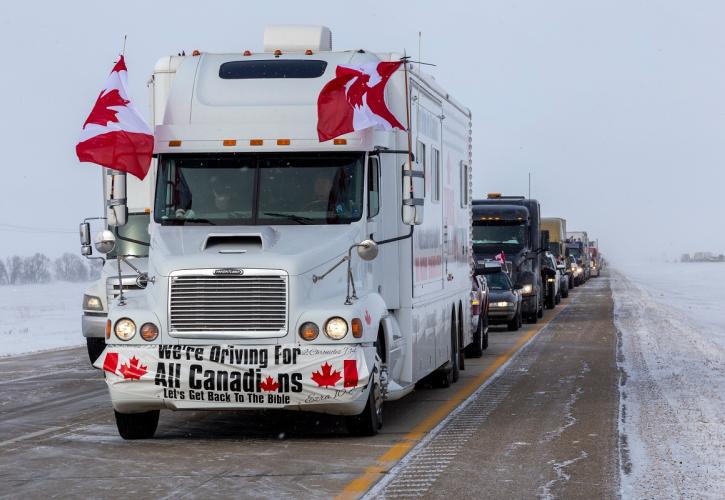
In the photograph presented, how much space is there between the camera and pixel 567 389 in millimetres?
16516

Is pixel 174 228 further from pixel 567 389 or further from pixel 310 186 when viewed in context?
pixel 567 389

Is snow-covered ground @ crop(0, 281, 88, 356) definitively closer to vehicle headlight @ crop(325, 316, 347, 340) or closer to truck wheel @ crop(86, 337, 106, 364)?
truck wheel @ crop(86, 337, 106, 364)

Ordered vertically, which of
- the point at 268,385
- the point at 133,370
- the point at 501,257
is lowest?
the point at 268,385

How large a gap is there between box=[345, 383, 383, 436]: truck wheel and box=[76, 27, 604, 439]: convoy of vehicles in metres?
0.02

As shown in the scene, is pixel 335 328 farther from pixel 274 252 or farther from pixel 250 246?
pixel 250 246

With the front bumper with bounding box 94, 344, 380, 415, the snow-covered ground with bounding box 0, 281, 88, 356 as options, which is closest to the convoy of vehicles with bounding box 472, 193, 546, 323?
the snow-covered ground with bounding box 0, 281, 88, 356

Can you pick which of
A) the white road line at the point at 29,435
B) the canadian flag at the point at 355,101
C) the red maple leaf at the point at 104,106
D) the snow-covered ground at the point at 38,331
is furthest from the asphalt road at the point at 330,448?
the snow-covered ground at the point at 38,331

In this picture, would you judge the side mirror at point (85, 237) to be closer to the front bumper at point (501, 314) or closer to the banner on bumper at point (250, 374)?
the banner on bumper at point (250, 374)

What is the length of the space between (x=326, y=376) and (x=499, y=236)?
81.5ft

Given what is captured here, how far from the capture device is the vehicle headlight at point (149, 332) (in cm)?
1120

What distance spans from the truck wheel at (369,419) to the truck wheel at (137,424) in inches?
68.6

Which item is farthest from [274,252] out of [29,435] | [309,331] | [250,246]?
[29,435]

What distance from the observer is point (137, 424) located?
12.0 metres

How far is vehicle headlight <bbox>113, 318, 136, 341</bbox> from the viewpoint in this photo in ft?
37.0
